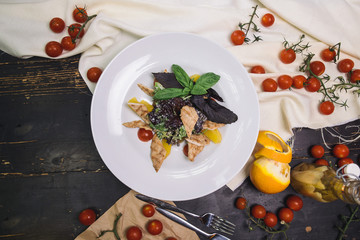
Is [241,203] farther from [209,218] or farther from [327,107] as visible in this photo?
[327,107]

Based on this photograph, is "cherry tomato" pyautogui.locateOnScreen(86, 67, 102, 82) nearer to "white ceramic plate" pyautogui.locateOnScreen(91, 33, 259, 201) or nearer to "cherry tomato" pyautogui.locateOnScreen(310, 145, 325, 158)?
"white ceramic plate" pyautogui.locateOnScreen(91, 33, 259, 201)

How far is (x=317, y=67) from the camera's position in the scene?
87.5 inches

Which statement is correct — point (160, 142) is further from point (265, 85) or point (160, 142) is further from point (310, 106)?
point (310, 106)

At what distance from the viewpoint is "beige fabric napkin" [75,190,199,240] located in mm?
2189

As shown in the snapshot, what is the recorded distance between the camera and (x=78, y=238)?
217 centimetres

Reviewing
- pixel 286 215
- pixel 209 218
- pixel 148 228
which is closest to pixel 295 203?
pixel 286 215

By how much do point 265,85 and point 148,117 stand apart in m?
1.03

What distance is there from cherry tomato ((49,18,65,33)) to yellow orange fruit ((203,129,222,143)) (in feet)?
4.73

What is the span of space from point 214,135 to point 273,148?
1.51 ft

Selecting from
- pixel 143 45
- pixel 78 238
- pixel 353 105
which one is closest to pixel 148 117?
pixel 143 45

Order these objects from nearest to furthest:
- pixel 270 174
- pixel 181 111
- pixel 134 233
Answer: pixel 181 111 < pixel 270 174 < pixel 134 233

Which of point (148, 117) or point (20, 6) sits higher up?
point (20, 6)

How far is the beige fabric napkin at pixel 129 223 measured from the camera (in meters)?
2.19

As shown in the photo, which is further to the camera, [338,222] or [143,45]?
[338,222]
